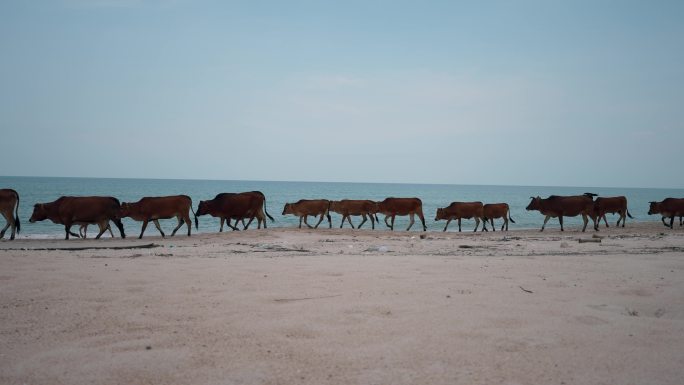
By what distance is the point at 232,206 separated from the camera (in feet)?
77.4

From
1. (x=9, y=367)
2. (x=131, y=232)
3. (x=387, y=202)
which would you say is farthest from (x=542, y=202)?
(x=9, y=367)

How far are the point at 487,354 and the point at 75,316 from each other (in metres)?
3.58

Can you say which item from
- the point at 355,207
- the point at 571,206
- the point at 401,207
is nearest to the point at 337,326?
the point at 401,207

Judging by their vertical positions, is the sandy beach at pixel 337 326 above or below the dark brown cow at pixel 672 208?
below

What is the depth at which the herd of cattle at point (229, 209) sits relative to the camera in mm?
19312

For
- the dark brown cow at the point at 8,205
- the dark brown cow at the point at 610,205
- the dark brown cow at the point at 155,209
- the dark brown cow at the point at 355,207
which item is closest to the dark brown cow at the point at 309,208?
the dark brown cow at the point at 355,207

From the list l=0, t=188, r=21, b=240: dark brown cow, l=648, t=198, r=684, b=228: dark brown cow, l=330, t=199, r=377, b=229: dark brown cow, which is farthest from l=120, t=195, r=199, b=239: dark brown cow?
l=648, t=198, r=684, b=228: dark brown cow

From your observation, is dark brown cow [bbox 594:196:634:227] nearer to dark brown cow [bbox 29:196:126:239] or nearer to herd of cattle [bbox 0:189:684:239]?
herd of cattle [bbox 0:189:684:239]

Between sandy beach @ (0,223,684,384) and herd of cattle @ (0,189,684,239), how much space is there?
13.1m

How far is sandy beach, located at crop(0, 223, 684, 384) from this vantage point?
11.4 ft

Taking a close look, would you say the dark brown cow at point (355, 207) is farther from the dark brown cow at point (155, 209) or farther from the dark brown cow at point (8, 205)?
the dark brown cow at point (8, 205)

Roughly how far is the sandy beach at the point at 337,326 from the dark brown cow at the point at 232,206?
1619 centimetres

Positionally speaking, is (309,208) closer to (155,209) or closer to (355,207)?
(355,207)

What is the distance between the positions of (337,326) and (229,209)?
19790mm
